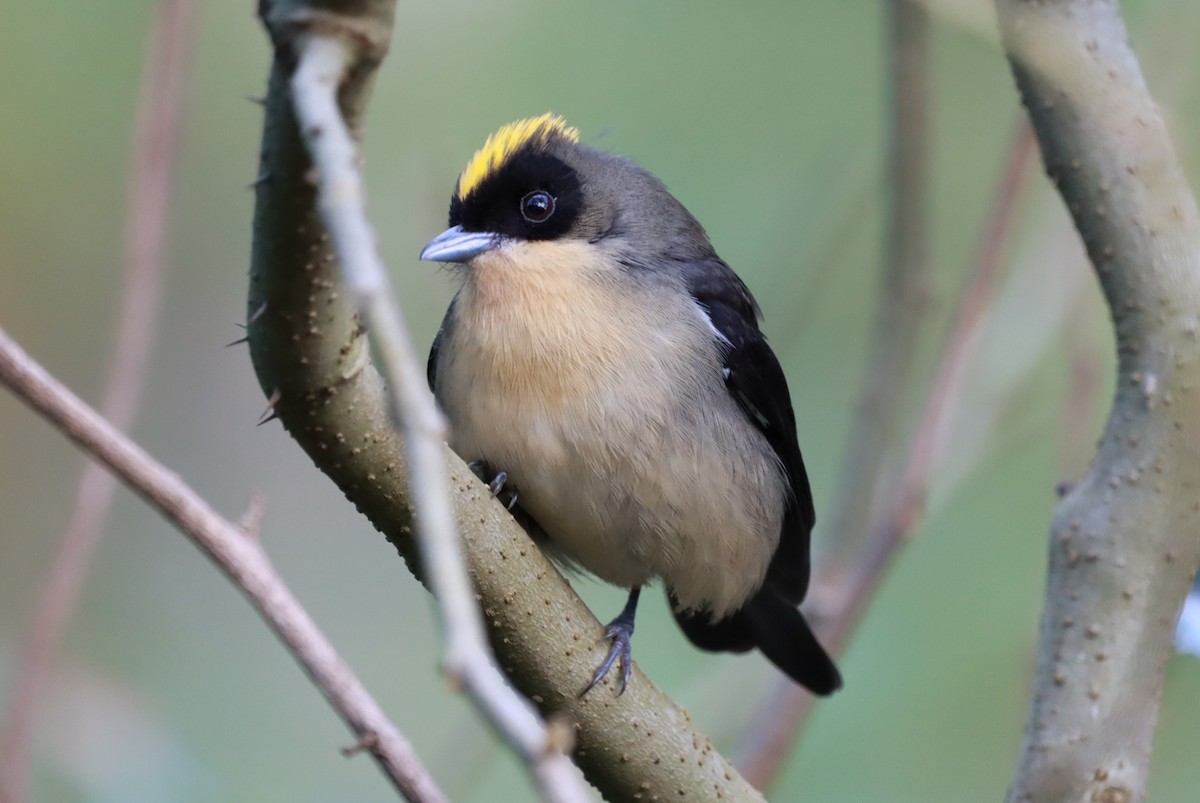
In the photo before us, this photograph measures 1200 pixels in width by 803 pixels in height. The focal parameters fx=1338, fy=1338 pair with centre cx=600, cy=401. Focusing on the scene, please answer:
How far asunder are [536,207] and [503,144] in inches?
7.8

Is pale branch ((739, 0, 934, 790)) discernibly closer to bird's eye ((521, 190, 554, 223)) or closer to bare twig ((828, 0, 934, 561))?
bare twig ((828, 0, 934, 561))

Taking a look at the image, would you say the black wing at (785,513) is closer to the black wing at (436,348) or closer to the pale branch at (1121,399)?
the black wing at (436,348)

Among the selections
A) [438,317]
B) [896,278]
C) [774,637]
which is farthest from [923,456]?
[438,317]

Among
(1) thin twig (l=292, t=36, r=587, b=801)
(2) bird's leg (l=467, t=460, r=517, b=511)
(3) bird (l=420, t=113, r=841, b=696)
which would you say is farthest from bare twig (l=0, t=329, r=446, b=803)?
(2) bird's leg (l=467, t=460, r=517, b=511)

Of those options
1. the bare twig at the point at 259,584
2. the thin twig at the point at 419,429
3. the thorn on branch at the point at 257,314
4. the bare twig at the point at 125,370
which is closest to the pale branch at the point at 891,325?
the bare twig at the point at 125,370

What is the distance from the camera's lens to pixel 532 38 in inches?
223

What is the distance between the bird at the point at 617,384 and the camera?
10.1 ft

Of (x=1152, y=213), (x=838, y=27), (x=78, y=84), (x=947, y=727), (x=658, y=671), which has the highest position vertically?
(x=838, y=27)

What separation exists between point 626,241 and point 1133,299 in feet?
4.38

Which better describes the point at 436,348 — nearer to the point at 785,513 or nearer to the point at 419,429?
the point at 785,513

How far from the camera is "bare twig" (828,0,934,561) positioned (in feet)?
11.9

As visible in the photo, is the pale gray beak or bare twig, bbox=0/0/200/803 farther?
the pale gray beak

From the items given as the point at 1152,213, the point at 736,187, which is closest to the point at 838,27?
the point at 736,187

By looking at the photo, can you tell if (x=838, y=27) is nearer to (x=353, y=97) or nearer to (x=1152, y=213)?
(x=1152, y=213)
